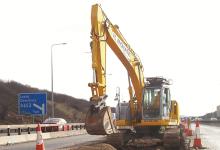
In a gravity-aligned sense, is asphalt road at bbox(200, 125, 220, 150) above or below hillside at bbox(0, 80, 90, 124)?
below

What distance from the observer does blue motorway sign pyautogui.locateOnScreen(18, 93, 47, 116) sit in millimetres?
42062

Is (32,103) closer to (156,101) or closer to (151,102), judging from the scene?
(151,102)

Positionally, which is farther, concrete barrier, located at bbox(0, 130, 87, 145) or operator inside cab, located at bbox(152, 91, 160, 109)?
concrete barrier, located at bbox(0, 130, 87, 145)

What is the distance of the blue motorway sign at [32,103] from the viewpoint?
138 feet

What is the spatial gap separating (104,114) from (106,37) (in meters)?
A: 4.61

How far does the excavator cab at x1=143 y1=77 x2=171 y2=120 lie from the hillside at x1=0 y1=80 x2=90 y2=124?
124ft

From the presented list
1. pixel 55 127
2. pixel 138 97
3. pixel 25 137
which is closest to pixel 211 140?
pixel 138 97

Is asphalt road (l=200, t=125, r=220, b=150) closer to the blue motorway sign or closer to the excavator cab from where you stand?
the excavator cab

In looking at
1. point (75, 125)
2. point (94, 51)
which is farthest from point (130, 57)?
point (75, 125)

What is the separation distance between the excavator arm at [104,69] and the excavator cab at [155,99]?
0.43 meters

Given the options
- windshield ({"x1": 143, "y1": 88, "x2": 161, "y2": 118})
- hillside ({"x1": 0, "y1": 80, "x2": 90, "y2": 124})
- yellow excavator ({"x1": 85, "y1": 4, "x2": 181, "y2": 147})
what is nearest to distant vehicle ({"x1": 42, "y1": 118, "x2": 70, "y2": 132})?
hillside ({"x1": 0, "y1": 80, "x2": 90, "y2": 124})

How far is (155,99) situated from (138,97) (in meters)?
0.88

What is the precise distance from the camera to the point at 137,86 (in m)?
23.8

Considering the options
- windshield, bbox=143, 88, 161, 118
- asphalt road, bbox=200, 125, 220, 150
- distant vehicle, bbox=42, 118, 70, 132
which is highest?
windshield, bbox=143, 88, 161, 118
